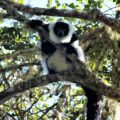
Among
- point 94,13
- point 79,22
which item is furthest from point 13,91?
point 79,22

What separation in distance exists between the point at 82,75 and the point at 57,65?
1824mm

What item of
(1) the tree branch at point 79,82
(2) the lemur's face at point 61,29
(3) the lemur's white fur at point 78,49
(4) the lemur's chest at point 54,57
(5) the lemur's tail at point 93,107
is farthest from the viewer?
(2) the lemur's face at point 61,29

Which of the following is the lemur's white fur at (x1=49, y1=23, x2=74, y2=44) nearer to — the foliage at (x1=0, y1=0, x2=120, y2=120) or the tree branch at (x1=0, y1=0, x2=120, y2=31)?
the foliage at (x1=0, y1=0, x2=120, y2=120)

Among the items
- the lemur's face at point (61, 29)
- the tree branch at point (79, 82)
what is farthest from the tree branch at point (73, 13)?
the lemur's face at point (61, 29)

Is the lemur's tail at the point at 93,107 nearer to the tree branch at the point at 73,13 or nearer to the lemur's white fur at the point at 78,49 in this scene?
the lemur's white fur at the point at 78,49

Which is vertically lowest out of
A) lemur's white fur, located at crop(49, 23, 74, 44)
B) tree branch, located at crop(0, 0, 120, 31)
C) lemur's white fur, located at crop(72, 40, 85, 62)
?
lemur's white fur, located at crop(72, 40, 85, 62)

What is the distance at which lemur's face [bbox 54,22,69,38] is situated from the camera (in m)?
5.20

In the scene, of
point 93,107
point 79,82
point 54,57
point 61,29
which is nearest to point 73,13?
point 79,82

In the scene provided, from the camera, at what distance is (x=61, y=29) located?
17.4 feet

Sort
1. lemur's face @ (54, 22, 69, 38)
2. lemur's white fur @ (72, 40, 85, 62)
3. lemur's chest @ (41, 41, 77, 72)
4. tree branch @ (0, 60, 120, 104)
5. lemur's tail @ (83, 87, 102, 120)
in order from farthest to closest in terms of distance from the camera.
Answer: lemur's face @ (54, 22, 69, 38), lemur's chest @ (41, 41, 77, 72), lemur's white fur @ (72, 40, 85, 62), lemur's tail @ (83, 87, 102, 120), tree branch @ (0, 60, 120, 104)

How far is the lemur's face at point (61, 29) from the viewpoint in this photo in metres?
5.20

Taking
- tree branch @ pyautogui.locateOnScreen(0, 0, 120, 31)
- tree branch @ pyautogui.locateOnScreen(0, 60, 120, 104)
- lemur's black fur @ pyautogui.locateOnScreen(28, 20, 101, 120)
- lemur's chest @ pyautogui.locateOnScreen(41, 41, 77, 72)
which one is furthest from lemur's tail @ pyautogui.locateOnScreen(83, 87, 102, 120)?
tree branch @ pyautogui.locateOnScreen(0, 0, 120, 31)

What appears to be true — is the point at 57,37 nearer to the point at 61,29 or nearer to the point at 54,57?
A: the point at 61,29

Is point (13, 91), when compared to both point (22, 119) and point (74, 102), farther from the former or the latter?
point (74, 102)
